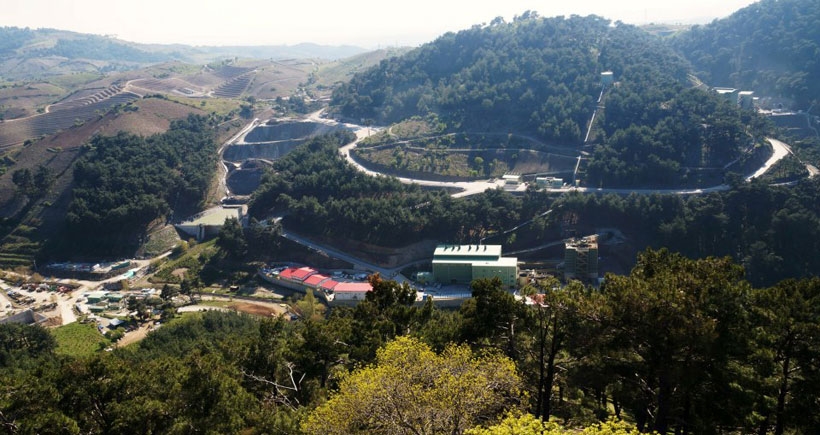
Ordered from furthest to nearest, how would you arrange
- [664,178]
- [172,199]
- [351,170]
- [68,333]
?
[172,199], [351,170], [664,178], [68,333]

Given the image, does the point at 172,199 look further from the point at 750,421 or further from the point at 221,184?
the point at 750,421

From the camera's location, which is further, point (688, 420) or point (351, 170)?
point (351, 170)

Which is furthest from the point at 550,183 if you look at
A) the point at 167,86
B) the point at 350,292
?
the point at 167,86

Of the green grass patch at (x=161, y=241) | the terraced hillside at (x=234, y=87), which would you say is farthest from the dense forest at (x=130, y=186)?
the terraced hillside at (x=234, y=87)

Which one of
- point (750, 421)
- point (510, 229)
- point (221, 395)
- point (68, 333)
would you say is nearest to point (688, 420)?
point (750, 421)

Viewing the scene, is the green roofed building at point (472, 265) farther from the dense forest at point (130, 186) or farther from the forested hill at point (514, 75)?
the dense forest at point (130, 186)

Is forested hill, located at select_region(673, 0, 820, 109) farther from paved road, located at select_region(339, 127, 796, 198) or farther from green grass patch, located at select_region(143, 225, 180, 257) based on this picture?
green grass patch, located at select_region(143, 225, 180, 257)

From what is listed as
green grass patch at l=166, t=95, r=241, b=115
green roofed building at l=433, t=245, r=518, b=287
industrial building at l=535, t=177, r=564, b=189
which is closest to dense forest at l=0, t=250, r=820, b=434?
green roofed building at l=433, t=245, r=518, b=287
